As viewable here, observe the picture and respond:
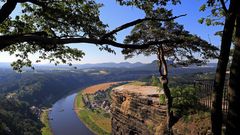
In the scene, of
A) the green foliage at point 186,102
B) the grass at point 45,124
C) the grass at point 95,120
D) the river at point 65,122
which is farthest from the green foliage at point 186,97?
the grass at point 45,124

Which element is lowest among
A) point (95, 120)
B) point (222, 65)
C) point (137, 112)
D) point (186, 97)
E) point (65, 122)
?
point (65, 122)

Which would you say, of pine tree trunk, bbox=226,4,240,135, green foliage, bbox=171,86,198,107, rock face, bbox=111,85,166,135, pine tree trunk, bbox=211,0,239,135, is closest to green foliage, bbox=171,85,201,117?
green foliage, bbox=171,86,198,107

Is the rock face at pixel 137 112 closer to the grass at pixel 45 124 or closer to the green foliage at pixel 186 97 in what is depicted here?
the green foliage at pixel 186 97

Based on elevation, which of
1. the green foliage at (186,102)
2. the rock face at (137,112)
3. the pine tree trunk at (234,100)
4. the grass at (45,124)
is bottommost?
the grass at (45,124)

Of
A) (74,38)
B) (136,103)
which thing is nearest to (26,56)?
(74,38)

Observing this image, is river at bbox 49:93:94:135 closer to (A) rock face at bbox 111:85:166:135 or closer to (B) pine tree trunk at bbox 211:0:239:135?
(A) rock face at bbox 111:85:166:135

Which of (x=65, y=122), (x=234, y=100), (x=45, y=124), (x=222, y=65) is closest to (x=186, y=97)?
(x=222, y=65)

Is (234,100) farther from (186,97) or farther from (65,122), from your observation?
(65,122)
